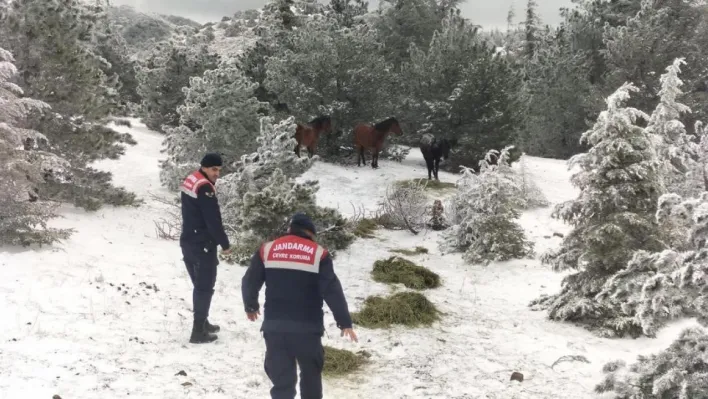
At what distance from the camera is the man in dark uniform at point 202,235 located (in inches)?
246

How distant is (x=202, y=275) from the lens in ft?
20.7

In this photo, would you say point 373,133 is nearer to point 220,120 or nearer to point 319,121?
point 319,121

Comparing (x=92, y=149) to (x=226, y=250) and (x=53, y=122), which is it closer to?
(x=53, y=122)

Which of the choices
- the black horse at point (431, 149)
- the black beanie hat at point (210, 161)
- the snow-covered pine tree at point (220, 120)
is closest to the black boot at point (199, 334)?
the black beanie hat at point (210, 161)

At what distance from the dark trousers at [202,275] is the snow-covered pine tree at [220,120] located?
304 inches

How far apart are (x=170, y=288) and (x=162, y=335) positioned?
186 cm

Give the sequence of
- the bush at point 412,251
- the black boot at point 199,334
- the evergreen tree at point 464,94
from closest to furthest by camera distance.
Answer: the black boot at point 199,334 → the bush at point 412,251 → the evergreen tree at point 464,94

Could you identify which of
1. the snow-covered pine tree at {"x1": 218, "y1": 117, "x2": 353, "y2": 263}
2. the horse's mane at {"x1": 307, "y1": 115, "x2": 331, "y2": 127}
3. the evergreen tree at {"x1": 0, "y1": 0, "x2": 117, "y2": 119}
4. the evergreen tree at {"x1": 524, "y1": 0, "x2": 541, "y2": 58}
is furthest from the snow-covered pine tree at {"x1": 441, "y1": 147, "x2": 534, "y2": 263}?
the evergreen tree at {"x1": 524, "y1": 0, "x2": 541, "y2": 58}

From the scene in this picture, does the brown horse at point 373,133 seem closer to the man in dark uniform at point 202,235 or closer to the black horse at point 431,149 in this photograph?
the black horse at point 431,149

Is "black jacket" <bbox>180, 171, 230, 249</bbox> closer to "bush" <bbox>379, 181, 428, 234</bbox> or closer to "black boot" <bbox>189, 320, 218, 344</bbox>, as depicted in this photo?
"black boot" <bbox>189, 320, 218, 344</bbox>

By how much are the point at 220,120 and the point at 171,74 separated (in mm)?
13685

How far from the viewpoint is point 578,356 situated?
6.61 m

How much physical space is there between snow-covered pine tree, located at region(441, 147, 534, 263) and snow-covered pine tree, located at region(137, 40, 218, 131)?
1813cm

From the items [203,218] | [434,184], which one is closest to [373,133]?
[434,184]
